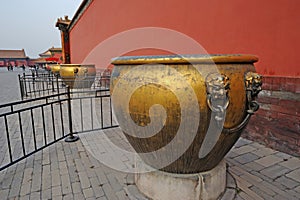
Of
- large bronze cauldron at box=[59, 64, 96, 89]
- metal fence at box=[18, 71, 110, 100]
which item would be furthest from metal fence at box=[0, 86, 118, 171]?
large bronze cauldron at box=[59, 64, 96, 89]

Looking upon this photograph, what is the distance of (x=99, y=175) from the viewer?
2.55 metres

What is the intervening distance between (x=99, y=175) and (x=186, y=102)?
1.62 metres

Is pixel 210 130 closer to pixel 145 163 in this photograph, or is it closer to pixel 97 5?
pixel 145 163

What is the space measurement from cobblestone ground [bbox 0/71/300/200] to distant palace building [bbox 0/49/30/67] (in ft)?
216

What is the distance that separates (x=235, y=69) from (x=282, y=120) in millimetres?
1947

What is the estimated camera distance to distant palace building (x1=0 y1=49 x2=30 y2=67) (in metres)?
57.7

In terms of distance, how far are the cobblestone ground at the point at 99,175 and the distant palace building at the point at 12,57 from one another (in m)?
65.8

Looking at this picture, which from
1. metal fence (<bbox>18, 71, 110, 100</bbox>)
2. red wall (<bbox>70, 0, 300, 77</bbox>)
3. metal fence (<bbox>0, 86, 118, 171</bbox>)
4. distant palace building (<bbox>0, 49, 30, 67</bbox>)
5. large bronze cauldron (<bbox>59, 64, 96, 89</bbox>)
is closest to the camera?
red wall (<bbox>70, 0, 300, 77</bbox>)

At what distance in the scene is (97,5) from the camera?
1087 cm

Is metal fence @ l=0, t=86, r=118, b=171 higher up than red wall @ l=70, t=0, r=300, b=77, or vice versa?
red wall @ l=70, t=0, r=300, b=77

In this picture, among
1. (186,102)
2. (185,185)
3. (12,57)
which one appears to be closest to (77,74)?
(185,185)

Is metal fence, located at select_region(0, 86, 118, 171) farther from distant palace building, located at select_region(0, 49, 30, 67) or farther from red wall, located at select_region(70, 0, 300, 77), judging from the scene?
distant palace building, located at select_region(0, 49, 30, 67)

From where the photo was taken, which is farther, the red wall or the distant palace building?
the distant palace building

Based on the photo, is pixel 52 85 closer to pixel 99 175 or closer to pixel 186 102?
pixel 99 175
